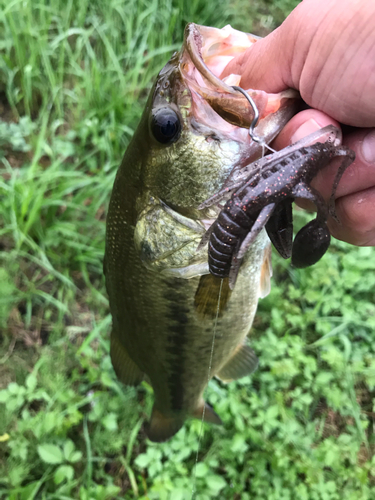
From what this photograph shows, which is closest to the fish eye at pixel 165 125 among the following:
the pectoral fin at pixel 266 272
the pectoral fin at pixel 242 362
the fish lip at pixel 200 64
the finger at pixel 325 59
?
the fish lip at pixel 200 64

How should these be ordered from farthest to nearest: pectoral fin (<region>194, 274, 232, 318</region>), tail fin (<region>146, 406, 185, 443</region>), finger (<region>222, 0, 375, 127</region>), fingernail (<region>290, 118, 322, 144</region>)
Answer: tail fin (<region>146, 406, 185, 443</region>) < pectoral fin (<region>194, 274, 232, 318</region>) < fingernail (<region>290, 118, 322, 144</region>) < finger (<region>222, 0, 375, 127</region>)

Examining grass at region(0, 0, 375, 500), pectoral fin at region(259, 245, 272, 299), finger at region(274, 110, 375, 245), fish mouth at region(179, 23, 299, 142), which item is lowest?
grass at region(0, 0, 375, 500)

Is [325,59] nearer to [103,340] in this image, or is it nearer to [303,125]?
[303,125]

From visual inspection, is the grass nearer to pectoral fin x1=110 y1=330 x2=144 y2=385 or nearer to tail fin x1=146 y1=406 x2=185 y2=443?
tail fin x1=146 y1=406 x2=185 y2=443

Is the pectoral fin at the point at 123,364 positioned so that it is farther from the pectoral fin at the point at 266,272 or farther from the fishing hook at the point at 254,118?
the fishing hook at the point at 254,118

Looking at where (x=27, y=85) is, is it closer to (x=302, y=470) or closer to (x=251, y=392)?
(x=251, y=392)

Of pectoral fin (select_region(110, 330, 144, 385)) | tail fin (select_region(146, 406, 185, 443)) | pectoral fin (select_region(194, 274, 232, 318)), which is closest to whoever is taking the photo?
pectoral fin (select_region(194, 274, 232, 318))

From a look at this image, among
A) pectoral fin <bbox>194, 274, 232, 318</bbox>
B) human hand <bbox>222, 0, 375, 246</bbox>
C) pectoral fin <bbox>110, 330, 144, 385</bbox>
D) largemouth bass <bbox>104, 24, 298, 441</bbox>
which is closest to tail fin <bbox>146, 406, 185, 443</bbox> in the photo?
largemouth bass <bbox>104, 24, 298, 441</bbox>
